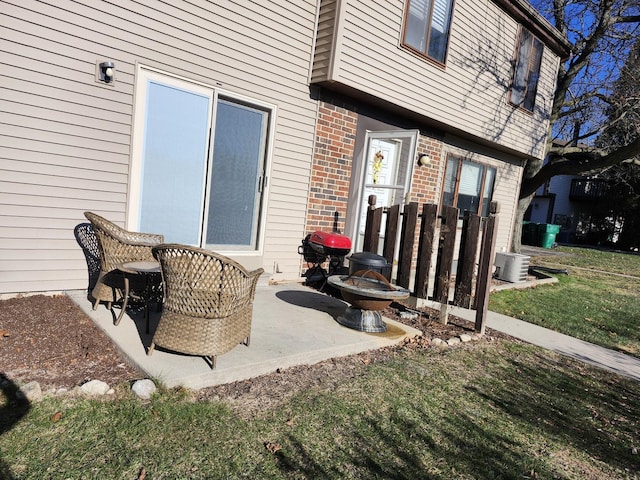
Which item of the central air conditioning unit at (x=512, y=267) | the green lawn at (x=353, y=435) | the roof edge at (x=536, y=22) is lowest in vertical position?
the green lawn at (x=353, y=435)

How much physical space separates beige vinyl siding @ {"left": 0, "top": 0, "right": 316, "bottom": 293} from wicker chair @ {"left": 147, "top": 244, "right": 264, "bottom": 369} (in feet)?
6.52

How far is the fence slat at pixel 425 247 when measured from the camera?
5.45m

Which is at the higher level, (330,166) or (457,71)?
(457,71)

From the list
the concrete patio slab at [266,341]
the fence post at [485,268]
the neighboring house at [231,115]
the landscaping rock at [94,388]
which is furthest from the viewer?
the fence post at [485,268]

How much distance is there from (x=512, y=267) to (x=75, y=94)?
851cm

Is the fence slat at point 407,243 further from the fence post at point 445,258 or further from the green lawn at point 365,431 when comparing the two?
the green lawn at point 365,431

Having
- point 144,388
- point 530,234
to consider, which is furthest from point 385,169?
point 530,234

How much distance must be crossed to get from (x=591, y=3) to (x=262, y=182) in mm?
12498

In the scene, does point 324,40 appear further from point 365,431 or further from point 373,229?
point 365,431

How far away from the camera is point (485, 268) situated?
5.08 metres

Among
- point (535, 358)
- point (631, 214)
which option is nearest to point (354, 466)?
point (535, 358)

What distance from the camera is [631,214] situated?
2489cm

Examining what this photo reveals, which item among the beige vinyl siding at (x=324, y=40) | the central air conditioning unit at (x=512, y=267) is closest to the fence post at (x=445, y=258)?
the beige vinyl siding at (x=324, y=40)

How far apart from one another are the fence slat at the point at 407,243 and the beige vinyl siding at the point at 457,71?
6.45 ft
